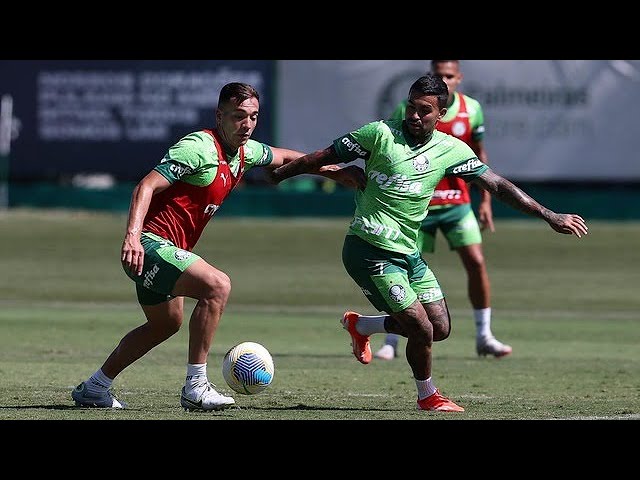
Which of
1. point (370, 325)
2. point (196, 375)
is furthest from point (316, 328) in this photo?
point (196, 375)

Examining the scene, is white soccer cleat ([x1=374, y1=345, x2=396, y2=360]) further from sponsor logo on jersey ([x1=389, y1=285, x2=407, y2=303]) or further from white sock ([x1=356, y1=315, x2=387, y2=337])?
sponsor logo on jersey ([x1=389, y1=285, x2=407, y2=303])

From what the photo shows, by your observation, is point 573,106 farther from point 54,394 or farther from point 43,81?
point 54,394

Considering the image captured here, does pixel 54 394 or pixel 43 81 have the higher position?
pixel 43 81

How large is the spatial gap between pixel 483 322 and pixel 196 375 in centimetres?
470

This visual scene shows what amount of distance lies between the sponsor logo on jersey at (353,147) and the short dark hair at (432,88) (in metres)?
0.53

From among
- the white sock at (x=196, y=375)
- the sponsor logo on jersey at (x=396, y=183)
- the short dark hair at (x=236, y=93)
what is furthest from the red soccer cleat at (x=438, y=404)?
the short dark hair at (x=236, y=93)

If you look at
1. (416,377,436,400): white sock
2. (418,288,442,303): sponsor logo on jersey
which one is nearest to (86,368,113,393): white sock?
(416,377,436,400): white sock

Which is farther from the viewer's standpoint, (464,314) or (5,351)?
(464,314)

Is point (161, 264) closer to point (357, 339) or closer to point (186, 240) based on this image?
point (186, 240)

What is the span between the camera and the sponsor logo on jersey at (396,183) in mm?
9391

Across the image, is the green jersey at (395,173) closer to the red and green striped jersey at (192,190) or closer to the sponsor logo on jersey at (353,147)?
the sponsor logo on jersey at (353,147)
